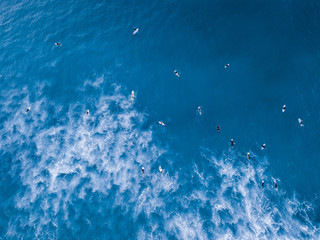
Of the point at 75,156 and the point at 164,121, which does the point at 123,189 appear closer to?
the point at 75,156

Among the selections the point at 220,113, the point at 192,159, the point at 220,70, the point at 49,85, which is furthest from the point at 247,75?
the point at 49,85

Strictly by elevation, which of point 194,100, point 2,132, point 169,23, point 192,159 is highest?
point 169,23

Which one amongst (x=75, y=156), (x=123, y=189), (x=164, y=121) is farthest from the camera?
(x=164, y=121)

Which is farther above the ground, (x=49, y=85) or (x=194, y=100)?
(x=49, y=85)

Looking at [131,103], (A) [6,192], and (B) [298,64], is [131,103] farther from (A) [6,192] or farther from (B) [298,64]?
(B) [298,64]

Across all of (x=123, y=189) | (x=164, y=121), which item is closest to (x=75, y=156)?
(x=123, y=189)

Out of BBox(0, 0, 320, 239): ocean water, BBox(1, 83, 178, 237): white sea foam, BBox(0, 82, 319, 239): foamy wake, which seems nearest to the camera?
BBox(0, 82, 319, 239): foamy wake
